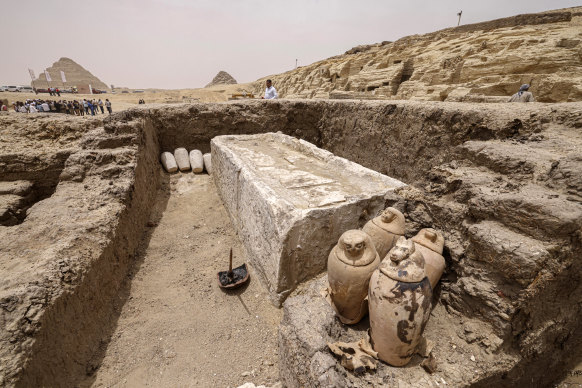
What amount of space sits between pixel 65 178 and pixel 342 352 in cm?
416

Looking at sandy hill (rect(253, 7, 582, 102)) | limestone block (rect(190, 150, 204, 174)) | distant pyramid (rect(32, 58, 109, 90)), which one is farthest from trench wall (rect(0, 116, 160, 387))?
distant pyramid (rect(32, 58, 109, 90))

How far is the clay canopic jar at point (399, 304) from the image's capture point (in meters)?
1.50

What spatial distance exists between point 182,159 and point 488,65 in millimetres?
9709

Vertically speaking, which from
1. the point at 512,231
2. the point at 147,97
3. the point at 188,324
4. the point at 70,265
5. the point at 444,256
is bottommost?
the point at 188,324

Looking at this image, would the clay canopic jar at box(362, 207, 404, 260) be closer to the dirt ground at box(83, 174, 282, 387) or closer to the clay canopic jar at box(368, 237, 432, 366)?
the clay canopic jar at box(368, 237, 432, 366)

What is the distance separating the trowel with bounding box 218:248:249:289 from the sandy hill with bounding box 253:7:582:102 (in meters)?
6.31

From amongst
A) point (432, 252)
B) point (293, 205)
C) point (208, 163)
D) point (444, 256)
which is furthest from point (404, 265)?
point (208, 163)

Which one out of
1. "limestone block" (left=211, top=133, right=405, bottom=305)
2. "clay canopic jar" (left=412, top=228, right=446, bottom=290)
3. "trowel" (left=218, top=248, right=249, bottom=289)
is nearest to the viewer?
"clay canopic jar" (left=412, top=228, right=446, bottom=290)

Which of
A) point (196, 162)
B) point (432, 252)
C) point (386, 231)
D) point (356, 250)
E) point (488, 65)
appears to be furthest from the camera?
point (488, 65)

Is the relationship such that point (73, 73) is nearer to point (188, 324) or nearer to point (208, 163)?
point (208, 163)

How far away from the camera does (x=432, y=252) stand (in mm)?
1959

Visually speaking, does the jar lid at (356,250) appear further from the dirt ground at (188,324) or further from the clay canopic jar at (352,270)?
the dirt ground at (188,324)

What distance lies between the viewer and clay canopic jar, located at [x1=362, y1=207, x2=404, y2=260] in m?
2.12

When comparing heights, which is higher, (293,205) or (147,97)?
(147,97)
